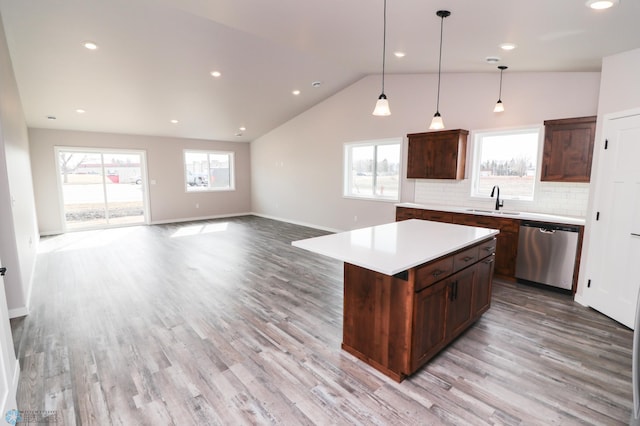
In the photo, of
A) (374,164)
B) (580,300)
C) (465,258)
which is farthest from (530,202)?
(374,164)

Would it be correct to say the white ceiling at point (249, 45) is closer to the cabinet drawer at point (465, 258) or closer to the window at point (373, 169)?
the window at point (373, 169)

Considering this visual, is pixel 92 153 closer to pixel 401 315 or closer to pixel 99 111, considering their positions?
pixel 99 111

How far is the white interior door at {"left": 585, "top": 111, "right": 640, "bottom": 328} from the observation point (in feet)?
9.53

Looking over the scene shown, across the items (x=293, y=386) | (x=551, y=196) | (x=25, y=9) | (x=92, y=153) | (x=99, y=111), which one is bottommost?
(x=293, y=386)

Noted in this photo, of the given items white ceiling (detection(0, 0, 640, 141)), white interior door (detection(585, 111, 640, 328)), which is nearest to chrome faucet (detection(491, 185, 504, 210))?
white interior door (detection(585, 111, 640, 328))

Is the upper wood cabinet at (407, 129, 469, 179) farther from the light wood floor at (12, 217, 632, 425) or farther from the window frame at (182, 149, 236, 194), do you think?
the window frame at (182, 149, 236, 194)

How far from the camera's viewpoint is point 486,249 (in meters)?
2.84

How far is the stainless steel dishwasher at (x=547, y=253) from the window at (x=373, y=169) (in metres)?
2.47

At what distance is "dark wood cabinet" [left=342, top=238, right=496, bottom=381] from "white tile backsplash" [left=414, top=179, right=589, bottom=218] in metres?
2.34

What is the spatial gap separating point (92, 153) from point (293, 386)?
810 cm

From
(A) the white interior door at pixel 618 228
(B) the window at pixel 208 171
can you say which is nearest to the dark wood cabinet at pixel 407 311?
(A) the white interior door at pixel 618 228

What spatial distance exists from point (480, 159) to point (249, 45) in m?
3.92

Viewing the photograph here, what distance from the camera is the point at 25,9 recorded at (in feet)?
10.6

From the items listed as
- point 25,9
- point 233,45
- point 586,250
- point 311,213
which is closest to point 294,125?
point 311,213
